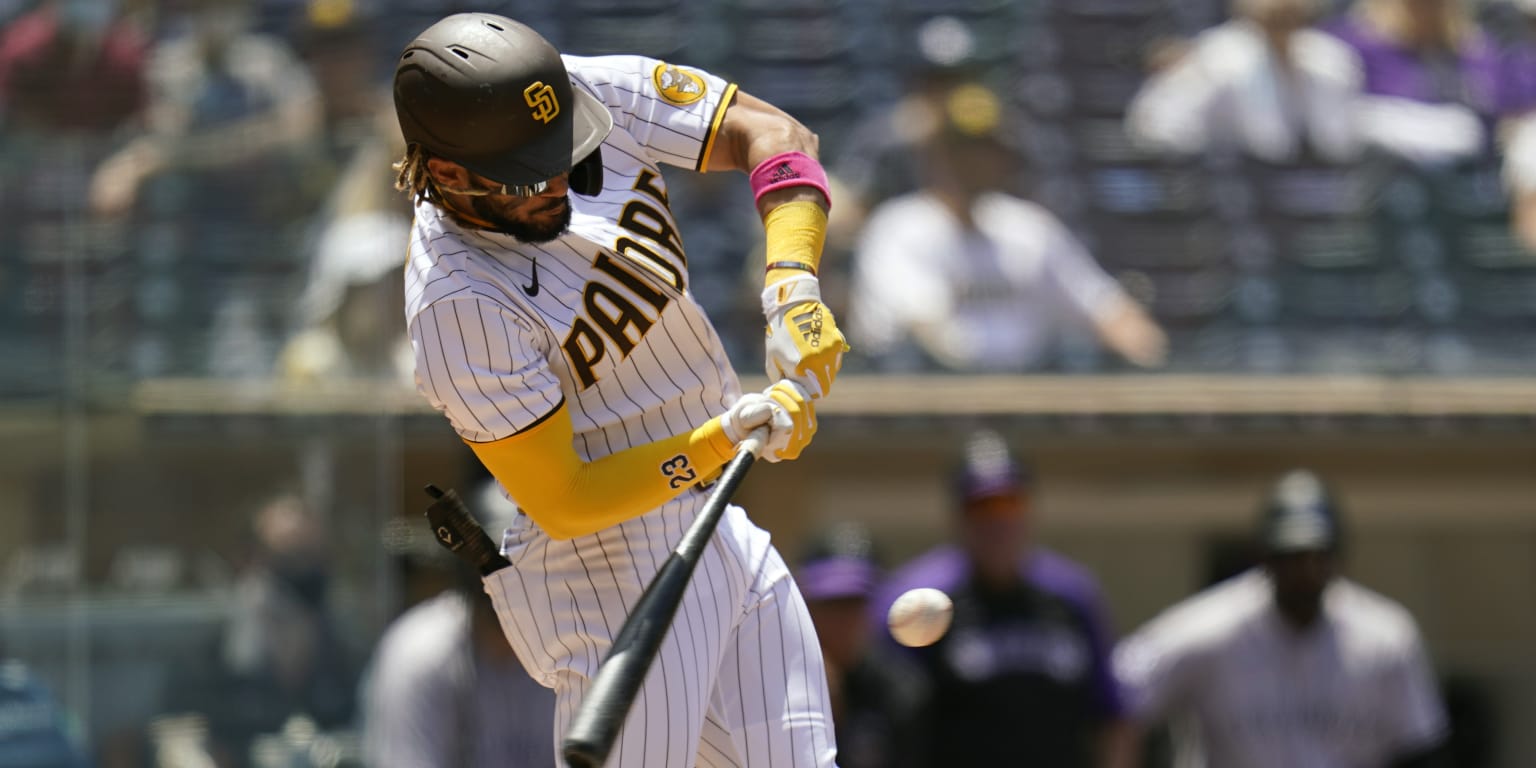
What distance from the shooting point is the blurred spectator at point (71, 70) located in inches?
195

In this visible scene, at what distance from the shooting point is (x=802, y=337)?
109 inches

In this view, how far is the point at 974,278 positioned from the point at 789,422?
3.72 meters

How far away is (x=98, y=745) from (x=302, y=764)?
51cm

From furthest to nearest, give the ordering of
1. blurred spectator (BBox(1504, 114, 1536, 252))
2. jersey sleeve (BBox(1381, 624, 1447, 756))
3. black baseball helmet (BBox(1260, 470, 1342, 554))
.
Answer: blurred spectator (BBox(1504, 114, 1536, 252)) < jersey sleeve (BBox(1381, 624, 1447, 756)) < black baseball helmet (BBox(1260, 470, 1342, 554))

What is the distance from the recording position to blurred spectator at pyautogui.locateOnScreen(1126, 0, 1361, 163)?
7309 mm

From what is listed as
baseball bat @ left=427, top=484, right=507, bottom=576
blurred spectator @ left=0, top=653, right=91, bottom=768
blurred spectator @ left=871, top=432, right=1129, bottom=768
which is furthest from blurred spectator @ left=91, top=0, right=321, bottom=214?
baseball bat @ left=427, top=484, right=507, bottom=576

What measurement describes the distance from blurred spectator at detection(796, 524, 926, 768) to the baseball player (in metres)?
1.80

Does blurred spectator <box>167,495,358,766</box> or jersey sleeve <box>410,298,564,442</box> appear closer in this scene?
jersey sleeve <box>410,298,564,442</box>

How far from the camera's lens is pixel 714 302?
6.46 metres

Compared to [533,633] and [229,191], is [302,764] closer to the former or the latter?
[229,191]

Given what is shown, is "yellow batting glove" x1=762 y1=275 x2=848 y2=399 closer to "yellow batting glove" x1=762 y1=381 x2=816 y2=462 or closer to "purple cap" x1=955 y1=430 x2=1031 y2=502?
"yellow batting glove" x1=762 y1=381 x2=816 y2=462

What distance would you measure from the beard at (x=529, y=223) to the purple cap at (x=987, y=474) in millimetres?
2390

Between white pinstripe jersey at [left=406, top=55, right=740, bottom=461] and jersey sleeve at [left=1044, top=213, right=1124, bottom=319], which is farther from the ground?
jersey sleeve at [left=1044, top=213, right=1124, bottom=319]

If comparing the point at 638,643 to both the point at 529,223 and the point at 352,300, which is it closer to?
the point at 529,223
